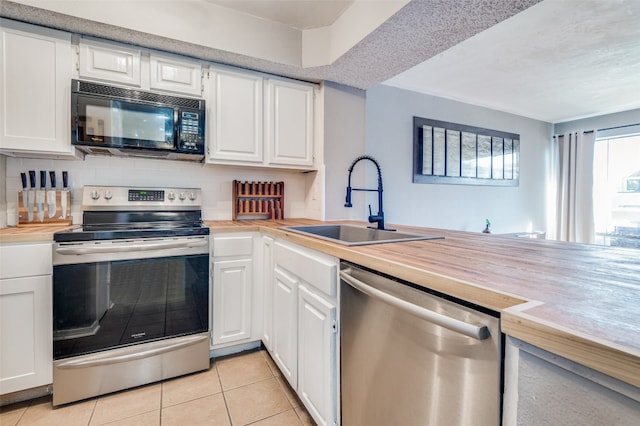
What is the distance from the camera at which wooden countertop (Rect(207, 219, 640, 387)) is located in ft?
1.32

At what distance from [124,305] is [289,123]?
1.69 meters

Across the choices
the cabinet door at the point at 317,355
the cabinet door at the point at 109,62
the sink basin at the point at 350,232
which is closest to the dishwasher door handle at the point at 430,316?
the cabinet door at the point at 317,355

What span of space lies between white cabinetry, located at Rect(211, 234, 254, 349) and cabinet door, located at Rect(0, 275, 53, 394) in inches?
32.7

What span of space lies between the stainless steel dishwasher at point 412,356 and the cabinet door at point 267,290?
82 centimetres

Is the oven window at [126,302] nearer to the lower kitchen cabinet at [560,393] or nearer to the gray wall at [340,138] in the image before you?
the gray wall at [340,138]

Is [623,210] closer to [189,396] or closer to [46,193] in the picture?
[189,396]

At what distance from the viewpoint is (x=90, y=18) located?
163cm

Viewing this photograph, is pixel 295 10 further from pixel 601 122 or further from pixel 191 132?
pixel 601 122

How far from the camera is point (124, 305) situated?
163cm

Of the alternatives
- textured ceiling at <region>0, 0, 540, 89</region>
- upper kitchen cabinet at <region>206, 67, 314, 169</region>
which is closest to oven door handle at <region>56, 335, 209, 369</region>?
upper kitchen cabinet at <region>206, 67, 314, 169</region>

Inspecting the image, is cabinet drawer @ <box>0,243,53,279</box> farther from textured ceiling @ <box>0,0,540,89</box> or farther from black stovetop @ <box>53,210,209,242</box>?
textured ceiling @ <box>0,0,540,89</box>

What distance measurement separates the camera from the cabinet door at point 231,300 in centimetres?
192

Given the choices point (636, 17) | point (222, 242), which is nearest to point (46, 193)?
point (222, 242)

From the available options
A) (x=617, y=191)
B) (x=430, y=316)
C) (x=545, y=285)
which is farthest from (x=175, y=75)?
(x=617, y=191)
